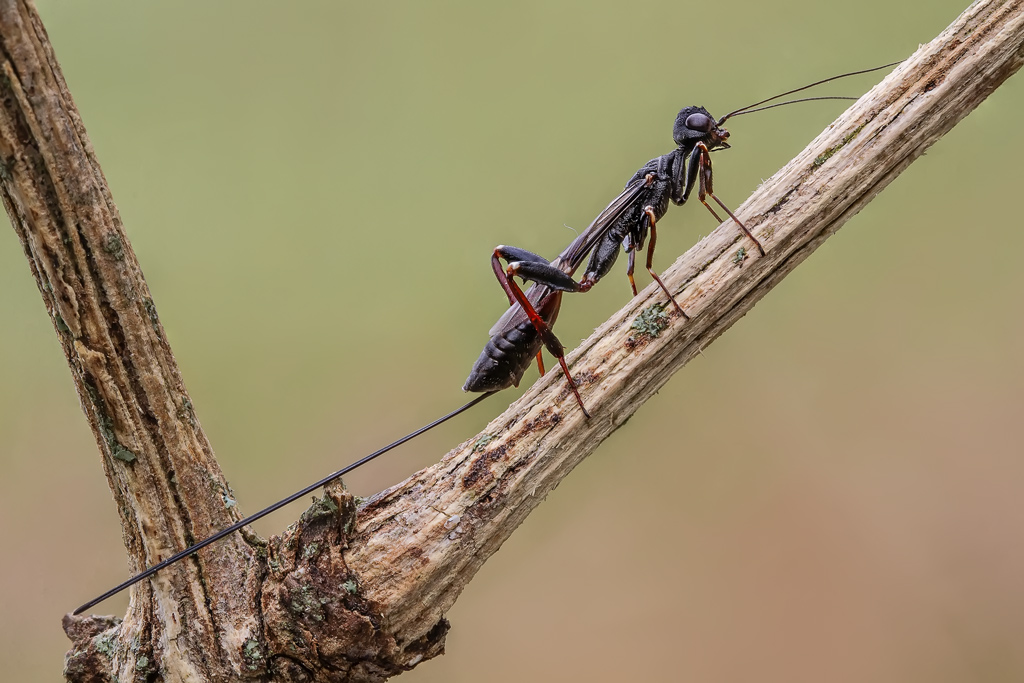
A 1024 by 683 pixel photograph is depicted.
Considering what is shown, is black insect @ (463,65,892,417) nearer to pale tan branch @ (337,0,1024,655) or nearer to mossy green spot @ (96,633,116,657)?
pale tan branch @ (337,0,1024,655)

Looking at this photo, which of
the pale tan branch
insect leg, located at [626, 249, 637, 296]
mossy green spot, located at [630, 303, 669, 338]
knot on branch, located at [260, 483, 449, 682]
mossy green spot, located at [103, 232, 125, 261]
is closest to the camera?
mossy green spot, located at [103, 232, 125, 261]

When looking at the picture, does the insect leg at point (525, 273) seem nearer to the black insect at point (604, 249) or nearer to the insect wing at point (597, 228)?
the black insect at point (604, 249)

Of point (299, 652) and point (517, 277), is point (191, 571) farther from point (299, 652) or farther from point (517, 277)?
point (517, 277)

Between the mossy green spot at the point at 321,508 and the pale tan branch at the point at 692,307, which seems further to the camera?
the pale tan branch at the point at 692,307

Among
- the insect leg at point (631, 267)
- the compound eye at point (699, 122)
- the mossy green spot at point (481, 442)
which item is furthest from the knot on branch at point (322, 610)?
the compound eye at point (699, 122)

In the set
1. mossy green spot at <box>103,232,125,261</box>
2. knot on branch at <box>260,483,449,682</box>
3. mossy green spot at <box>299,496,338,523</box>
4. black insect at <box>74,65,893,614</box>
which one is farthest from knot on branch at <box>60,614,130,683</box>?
mossy green spot at <box>103,232,125,261</box>

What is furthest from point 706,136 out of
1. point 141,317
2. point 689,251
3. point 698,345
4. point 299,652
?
point 299,652
